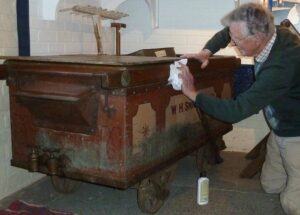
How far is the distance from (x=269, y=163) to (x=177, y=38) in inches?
62.6

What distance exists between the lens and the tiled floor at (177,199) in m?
2.36

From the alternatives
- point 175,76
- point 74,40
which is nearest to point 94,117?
point 175,76

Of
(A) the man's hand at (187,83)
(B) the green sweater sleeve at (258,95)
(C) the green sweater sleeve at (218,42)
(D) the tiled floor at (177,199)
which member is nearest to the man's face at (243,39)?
(B) the green sweater sleeve at (258,95)

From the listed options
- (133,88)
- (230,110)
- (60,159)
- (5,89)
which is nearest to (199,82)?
(230,110)

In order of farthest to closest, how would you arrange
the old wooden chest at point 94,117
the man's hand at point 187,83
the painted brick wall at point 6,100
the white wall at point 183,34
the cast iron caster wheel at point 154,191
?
the white wall at point 183,34 → the painted brick wall at point 6,100 → the cast iron caster wheel at point 154,191 → the man's hand at point 187,83 → the old wooden chest at point 94,117

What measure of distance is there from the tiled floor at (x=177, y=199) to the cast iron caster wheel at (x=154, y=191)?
0.22 feet

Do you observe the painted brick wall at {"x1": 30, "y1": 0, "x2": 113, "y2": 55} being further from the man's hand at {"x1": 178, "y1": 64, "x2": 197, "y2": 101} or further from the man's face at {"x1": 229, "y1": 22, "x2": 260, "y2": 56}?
the man's face at {"x1": 229, "y1": 22, "x2": 260, "y2": 56}

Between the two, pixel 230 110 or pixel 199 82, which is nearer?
pixel 230 110

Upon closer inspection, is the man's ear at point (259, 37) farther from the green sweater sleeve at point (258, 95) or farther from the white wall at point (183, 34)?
the white wall at point (183, 34)

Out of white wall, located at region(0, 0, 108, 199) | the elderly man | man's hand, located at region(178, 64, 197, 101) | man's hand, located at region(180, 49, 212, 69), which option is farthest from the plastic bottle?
white wall, located at region(0, 0, 108, 199)

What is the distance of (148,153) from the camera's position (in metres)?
2.11

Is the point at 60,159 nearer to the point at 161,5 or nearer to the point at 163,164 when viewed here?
the point at 163,164

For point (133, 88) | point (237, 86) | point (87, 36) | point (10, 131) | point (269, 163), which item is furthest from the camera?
point (237, 86)

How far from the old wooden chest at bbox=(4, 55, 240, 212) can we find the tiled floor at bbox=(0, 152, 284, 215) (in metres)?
0.27
